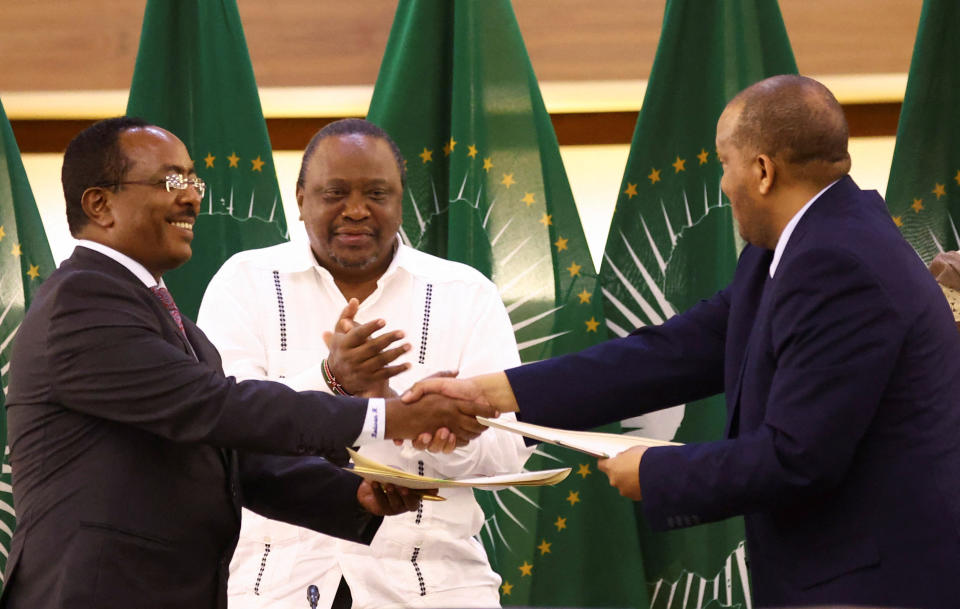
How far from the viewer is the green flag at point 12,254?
3.81 meters

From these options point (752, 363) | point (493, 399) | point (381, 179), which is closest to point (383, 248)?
point (381, 179)

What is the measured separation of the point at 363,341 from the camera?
8.72 feet

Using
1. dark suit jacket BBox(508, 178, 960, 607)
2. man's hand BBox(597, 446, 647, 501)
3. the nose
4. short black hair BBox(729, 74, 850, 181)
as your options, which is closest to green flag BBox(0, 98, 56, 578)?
the nose

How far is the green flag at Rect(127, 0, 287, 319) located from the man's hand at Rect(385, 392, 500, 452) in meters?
1.28

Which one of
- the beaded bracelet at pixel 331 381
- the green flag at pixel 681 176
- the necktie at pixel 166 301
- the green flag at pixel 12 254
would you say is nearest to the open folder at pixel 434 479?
the beaded bracelet at pixel 331 381

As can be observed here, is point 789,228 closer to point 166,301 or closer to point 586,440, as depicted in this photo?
point 586,440

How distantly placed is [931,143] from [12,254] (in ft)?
10.4

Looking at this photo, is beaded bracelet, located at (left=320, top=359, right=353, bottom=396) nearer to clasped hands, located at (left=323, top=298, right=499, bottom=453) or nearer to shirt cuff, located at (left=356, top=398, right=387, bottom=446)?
clasped hands, located at (left=323, top=298, right=499, bottom=453)

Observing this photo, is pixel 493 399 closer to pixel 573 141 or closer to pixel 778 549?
pixel 778 549

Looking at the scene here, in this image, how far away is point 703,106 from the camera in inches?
153

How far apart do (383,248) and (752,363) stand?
4.01 ft

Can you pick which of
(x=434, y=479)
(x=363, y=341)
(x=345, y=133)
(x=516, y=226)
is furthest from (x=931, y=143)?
(x=434, y=479)

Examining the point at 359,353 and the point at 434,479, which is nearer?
the point at 434,479

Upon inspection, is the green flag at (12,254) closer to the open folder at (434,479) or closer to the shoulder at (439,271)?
the shoulder at (439,271)
